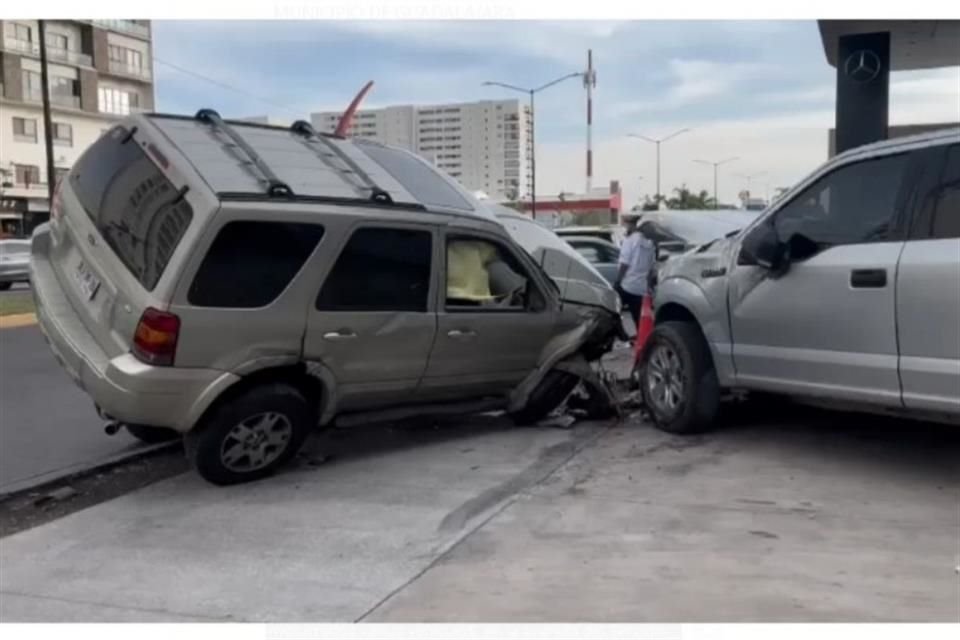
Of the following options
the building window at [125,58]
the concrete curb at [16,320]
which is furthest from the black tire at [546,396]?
the building window at [125,58]

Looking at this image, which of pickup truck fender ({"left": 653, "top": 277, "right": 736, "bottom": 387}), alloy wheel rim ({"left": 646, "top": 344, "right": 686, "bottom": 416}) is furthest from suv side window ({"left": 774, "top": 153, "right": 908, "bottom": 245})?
alloy wheel rim ({"left": 646, "top": 344, "right": 686, "bottom": 416})

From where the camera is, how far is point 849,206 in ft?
19.4

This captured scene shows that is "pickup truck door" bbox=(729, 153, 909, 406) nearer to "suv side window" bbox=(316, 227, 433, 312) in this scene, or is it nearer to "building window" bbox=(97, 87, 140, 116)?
"suv side window" bbox=(316, 227, 433, 312)

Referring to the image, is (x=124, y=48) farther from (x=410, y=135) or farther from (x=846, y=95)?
(x=846, y=95)

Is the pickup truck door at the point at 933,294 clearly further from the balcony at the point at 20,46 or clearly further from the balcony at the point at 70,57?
the balcony at the point at 70,57

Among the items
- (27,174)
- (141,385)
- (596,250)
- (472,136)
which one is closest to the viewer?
(141,385)

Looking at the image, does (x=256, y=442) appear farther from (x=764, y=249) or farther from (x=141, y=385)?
(x=764, y=249)

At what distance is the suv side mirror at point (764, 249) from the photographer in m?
6.16

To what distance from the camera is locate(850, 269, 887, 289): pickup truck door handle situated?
5.47m

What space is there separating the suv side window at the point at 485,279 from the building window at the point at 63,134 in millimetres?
59261

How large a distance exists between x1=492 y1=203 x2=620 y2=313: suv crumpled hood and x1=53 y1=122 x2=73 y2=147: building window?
58.6m

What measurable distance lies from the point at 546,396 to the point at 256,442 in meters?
2.38

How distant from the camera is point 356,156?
7.02 m

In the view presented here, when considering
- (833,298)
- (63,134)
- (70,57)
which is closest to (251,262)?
(833,298)
